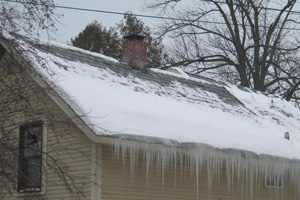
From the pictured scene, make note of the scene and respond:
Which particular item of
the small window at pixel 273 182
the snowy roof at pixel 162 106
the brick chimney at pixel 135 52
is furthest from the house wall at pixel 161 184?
the brick chimney at pixel 135 52

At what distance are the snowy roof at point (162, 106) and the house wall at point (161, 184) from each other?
0.88 meters

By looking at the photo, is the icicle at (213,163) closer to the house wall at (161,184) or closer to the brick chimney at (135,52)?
the house wall at (161,184)

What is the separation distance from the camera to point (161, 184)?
1376 centimetres

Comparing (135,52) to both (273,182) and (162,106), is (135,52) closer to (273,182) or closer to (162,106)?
(162,106)

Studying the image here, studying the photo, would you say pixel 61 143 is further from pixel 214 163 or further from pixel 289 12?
pixel 289 12

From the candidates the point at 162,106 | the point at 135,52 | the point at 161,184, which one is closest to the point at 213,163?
the point at 161,184

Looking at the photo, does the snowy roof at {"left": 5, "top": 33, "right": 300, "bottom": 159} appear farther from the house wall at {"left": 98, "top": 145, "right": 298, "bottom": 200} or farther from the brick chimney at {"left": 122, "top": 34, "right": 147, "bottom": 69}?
the house wall at {"left": 98, "top": 145, "right": 298, "bottom": 200}

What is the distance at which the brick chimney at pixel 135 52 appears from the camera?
17734 millimetres

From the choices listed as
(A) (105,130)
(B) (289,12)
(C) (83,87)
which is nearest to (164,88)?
(C) (83,87)

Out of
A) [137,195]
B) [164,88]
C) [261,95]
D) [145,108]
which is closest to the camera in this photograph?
[137,195]

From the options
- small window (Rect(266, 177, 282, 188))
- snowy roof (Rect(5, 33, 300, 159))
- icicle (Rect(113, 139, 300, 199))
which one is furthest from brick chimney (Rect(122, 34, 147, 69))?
small window (Rect(266, 177, 282, 188))

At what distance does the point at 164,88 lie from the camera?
55.1 feet

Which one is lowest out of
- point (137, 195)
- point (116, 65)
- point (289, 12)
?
point (137, 195)

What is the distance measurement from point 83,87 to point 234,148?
382cm
